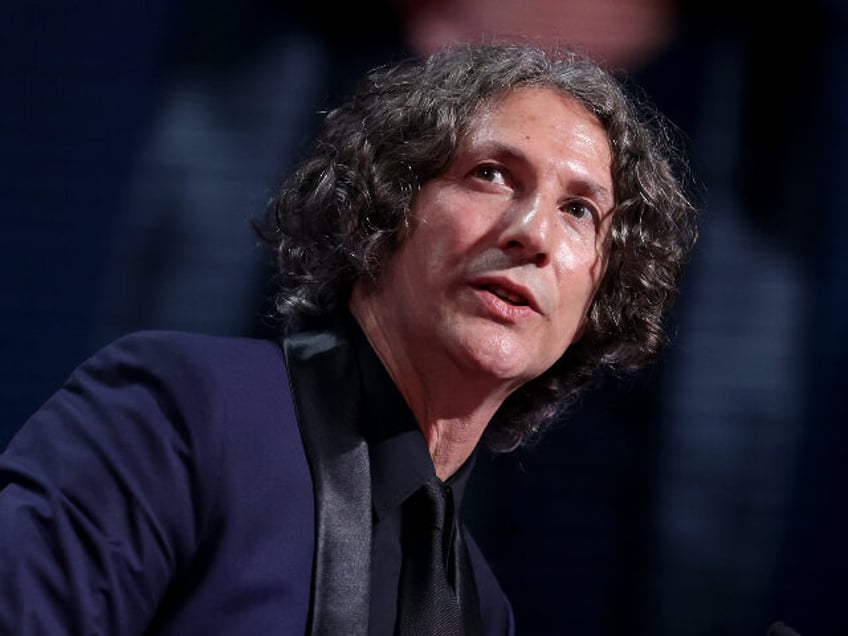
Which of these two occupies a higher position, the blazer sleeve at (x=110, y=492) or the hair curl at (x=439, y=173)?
the hair curl at (x=439, y=173)

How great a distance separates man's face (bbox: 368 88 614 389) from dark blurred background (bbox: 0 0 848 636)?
1.74ft

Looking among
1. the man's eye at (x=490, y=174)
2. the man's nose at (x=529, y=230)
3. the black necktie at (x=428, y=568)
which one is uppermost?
the man's eye at (x=490, y=174)

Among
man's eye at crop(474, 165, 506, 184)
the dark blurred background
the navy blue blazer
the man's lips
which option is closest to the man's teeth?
the man's lips

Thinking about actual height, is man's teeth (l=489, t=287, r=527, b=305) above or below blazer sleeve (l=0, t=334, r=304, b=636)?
above

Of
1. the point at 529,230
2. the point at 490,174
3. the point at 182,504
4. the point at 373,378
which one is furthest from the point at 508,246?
the point at 182,504

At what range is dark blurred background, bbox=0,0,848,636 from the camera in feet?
7.03

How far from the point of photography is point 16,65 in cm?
217

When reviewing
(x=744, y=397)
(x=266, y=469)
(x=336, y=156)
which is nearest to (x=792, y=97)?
(x=744, y=397)

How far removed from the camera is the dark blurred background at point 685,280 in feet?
7.03

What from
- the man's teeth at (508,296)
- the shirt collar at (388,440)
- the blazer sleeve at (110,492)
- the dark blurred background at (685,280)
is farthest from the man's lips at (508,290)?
the dark blurred background at (685,280)

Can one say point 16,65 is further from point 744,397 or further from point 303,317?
point 744,397

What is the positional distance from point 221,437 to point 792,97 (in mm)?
1395

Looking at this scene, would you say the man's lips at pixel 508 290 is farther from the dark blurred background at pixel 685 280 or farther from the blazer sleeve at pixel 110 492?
the dark blurred background at pixel 685 280

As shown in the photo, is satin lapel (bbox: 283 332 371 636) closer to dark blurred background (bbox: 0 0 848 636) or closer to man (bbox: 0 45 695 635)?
man (bbox: 0 45 695 635)
